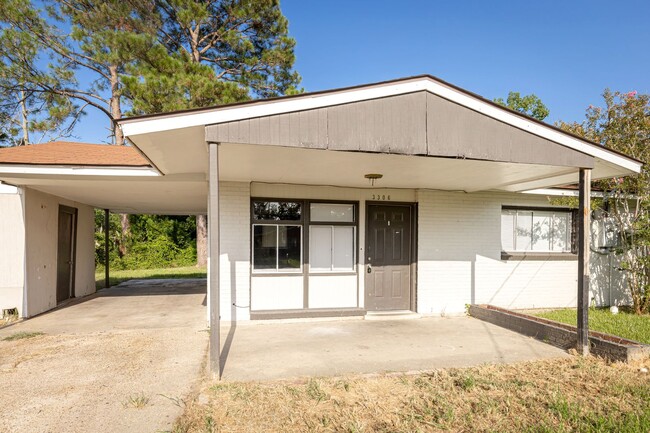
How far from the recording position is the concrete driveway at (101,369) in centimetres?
Result: 342

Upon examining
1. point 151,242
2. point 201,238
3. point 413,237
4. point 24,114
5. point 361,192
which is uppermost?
point 24,114

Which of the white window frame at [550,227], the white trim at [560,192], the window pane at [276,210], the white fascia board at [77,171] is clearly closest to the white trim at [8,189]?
the white fascia board at [77,171]

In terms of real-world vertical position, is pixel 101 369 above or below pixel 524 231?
below

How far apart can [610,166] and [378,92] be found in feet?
12.5

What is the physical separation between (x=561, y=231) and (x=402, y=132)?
21.3 feet

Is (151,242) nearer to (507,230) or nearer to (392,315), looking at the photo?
(392,315)

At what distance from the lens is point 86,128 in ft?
61.2

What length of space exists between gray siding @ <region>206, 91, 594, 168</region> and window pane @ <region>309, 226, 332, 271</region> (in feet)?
10.9

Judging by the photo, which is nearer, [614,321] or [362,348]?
[362,348]

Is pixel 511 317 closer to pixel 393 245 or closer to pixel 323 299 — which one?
pixel 393 245

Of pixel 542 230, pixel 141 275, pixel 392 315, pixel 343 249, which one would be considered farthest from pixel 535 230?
pixel 141 275

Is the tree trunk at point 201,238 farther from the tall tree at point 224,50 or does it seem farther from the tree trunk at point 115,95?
the tall tree at point 224,50

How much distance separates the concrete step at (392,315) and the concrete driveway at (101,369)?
3106 millimetres

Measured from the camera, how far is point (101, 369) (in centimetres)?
464
